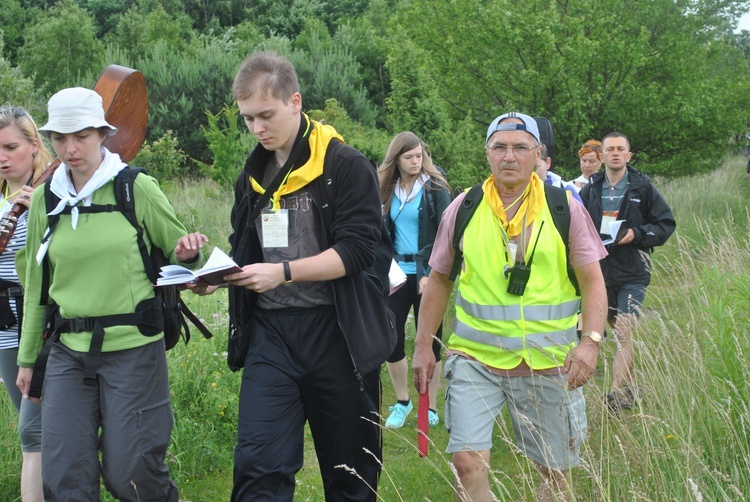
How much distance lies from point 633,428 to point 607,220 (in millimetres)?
3083

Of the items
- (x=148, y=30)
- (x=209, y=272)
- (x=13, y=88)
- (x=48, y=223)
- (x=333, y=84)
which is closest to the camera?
(x=209, y=272)

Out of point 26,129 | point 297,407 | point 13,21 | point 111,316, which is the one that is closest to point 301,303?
point 297,407

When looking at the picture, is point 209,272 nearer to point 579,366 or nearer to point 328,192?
point 328,192

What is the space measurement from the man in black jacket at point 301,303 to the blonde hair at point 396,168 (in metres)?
3.05

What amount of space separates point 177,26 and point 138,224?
3868 centimetres

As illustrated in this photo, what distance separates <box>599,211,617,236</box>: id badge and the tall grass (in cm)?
82

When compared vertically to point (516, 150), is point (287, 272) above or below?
below

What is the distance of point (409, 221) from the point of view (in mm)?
6922

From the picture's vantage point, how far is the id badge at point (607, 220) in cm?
712

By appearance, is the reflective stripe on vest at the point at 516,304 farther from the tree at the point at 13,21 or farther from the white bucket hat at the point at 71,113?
the tree at the point at 13,21

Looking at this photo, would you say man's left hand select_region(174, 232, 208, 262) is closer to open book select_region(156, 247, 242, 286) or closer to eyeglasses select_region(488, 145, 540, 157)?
open book select_region(156, 247, 242, 286)

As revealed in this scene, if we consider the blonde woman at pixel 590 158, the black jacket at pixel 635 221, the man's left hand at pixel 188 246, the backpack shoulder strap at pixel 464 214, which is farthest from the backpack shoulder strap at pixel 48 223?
the blonde woman at pixel 590 158

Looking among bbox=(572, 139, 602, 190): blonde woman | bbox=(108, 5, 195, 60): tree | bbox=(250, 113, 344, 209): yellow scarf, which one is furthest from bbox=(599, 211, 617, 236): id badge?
bbox=(108, 5, 195, 60): tree

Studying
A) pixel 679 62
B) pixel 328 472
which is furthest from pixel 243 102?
pixel 679 62
